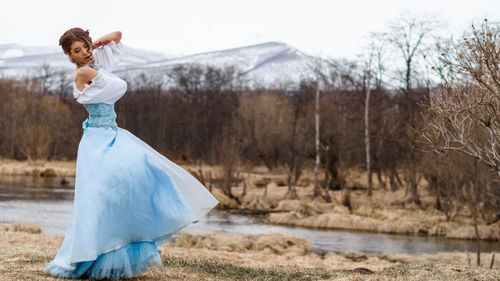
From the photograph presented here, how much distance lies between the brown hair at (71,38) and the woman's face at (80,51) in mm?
29

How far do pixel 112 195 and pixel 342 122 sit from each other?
2863 centimetres

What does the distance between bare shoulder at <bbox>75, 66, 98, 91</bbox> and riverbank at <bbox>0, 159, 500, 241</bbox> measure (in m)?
17.3

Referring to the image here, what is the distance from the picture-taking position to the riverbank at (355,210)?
21.7 meters

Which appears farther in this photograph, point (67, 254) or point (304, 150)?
point (304, 150)

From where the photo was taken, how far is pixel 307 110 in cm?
3841

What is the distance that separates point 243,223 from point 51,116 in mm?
34142

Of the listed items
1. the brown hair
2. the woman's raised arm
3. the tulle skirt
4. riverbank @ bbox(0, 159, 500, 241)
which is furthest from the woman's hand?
riverbank @ bbox(0, 159, 500, 241)

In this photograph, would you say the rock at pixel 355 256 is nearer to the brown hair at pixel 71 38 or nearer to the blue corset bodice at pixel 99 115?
the blue corset bodice at pixel 99 115

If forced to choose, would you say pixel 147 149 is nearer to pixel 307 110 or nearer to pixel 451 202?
pixel 451 202

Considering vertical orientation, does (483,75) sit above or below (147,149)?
above

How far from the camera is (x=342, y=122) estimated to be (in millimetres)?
33250

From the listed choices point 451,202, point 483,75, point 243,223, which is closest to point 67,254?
point 483,75

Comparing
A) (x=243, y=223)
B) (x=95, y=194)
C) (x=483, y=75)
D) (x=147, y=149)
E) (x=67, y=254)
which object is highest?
(x=483, y=75)

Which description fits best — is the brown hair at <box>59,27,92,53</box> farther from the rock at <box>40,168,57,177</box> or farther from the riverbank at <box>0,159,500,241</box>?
the rock at <box>40,168,57,177</box>
